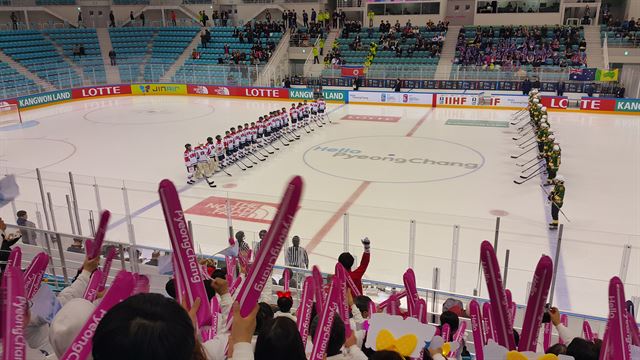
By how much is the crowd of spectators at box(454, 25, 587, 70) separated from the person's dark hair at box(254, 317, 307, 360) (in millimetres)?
26411

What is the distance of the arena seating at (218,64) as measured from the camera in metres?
27.2

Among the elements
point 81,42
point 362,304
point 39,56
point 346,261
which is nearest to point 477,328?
point 362,304

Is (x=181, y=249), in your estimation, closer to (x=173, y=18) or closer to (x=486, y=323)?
(x=486, y=323)

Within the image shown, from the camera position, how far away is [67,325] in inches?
65.9

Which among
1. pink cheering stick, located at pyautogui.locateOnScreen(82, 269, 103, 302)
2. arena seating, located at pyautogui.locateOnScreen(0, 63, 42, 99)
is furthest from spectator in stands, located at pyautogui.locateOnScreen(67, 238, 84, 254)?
arena seating, located at pyautogui.locateOnScreen(0, 63, 42, 99)

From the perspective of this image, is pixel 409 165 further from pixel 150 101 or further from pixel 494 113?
pixel 150 101

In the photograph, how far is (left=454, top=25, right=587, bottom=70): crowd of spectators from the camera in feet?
88.1

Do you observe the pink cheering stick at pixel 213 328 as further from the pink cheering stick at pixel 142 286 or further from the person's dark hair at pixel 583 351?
the person's dark hair at pixel 583 351

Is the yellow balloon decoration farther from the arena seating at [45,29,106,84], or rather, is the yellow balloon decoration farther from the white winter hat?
the arena seating at [45,29,106,84]

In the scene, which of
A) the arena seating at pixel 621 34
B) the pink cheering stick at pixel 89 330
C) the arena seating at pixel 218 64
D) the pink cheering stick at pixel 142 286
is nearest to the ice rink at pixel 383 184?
the arena seating at pixel 218 64

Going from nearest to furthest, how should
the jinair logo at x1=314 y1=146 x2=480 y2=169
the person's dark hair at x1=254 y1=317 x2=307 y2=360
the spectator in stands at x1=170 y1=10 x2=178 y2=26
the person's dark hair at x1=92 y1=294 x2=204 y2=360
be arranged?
the person's dark hair at x1=92 y1=294 x2=204 y2=360 → the person's dark hair at x1=254 y1=317 x2=307 y2=360 → the jinair logo at x1=314 y1=146 x2=480 y2=169 → the spectator in stands at x1=170 y1=10 x2=178 y2=26

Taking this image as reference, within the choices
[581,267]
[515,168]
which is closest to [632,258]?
[581,267]

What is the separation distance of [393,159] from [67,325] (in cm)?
1333

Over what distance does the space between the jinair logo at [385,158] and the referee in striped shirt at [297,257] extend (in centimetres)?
795
